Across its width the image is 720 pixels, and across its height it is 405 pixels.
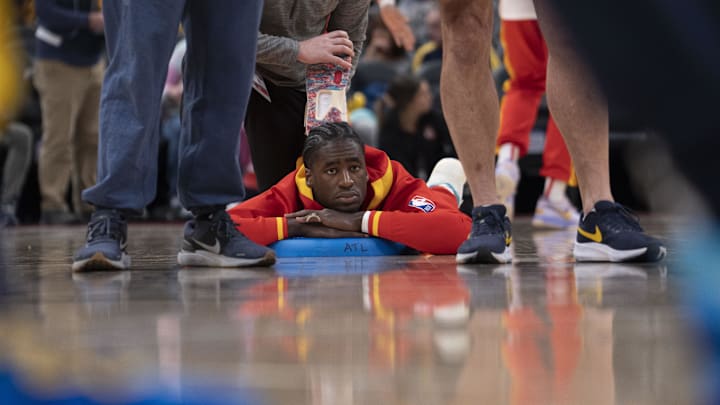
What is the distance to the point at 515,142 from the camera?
4.76 metres

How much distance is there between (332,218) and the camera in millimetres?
2996

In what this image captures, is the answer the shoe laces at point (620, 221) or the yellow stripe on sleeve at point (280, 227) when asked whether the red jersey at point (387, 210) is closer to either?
the yellow stripe on sleeve at point (280, 227)

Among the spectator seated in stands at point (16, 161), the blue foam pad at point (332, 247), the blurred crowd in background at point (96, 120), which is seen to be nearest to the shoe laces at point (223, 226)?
the blue foam pad at point (332, 247)

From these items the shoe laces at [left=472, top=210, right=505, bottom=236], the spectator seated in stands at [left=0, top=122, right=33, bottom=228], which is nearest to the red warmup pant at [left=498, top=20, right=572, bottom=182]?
the shoe laces at [left=472, top=210, right=505, bottom=236]

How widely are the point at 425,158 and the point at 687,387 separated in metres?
5.84

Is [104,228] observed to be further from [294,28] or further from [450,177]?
[450,177]

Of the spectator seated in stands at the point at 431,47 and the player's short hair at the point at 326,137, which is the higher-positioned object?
the spectator seated in stands at the point at 431,47

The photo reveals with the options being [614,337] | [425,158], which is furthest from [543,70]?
[614,337]

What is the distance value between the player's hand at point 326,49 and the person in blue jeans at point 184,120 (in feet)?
2.30

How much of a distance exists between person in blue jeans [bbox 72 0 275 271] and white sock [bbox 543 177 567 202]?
272 centimetres

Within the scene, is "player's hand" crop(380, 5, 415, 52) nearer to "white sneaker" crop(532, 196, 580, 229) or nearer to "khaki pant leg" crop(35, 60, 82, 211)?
"white sneaker" crop(532, 196, 580, 229)

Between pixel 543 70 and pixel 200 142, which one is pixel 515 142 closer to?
pixel 543 70

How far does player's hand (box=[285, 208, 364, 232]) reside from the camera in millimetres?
2967

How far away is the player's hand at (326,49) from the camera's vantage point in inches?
122
